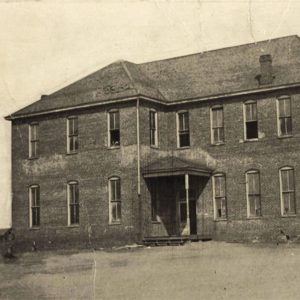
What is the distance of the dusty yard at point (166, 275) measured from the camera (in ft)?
56.3

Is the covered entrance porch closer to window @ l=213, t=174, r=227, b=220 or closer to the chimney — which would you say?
window @ l=213, t=174, r=227, b=220

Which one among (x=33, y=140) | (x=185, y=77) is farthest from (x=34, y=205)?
(x=185, y=77)

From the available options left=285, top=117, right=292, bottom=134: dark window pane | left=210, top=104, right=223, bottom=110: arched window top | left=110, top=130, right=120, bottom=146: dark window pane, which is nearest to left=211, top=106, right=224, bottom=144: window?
left=210, top=104, right=223, bottom=110: arched window top

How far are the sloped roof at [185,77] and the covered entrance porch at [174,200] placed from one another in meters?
3.40

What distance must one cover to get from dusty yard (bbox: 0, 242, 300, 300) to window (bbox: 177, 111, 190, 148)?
8135mm

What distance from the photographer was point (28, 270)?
76.9ft

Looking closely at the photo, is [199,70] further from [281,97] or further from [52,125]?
Result: [52,125]

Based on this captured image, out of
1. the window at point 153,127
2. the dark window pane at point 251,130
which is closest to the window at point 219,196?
the dark window pane at point 251,130

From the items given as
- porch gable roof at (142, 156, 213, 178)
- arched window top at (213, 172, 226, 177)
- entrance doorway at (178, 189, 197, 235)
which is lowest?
entrance doorway at (178, 189, 197, 235)

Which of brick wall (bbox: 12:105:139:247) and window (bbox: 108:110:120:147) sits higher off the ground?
window (bbox: 108:110:120:147)

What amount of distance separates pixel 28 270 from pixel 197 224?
10.5 metres

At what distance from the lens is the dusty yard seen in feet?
56.3

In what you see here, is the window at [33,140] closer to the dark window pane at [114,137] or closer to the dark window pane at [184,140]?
the dark window pane at [114,137]

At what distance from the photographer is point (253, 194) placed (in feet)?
101
